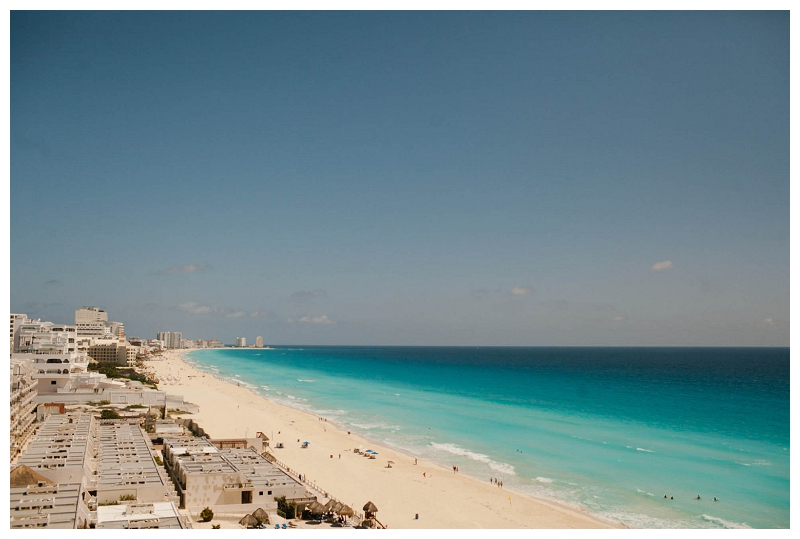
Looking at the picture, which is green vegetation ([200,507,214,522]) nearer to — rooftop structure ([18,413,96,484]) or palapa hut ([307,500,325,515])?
palapa hut ([307,500,325,515])

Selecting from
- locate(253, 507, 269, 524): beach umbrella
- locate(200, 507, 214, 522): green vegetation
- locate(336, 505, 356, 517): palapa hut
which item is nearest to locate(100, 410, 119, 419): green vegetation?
locate(200, 507, 214, 522): green vegetation

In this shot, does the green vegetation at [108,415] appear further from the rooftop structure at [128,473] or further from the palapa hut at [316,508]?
the palapa hut at [316,508]

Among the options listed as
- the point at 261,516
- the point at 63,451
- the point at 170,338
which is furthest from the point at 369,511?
the point at 170,338

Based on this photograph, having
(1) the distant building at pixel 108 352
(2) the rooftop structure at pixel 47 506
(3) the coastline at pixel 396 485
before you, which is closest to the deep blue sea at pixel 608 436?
(3) the coastline at pixel 396 485
